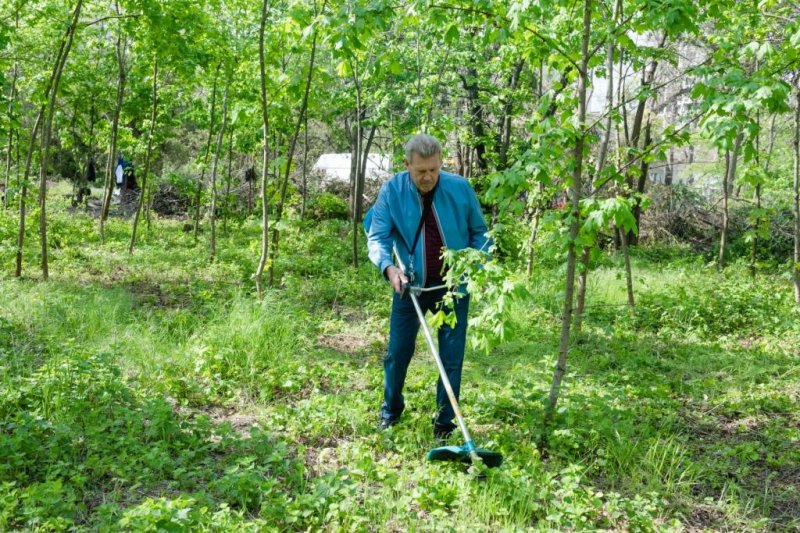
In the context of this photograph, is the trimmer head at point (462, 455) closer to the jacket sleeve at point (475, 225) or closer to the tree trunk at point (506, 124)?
the jacket sleeve at point (475, 225)

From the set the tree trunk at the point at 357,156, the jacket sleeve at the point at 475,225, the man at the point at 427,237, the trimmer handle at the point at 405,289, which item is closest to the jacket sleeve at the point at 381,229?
the man at the point at 427,237

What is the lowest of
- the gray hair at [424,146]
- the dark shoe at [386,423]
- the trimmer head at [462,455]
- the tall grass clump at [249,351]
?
the dark shoe at [386,423]

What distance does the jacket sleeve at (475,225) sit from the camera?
3.84 meters

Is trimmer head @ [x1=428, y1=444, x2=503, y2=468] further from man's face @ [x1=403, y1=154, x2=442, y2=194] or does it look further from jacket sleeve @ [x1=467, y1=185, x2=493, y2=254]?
man's face @ [x1=403, y1=154, x2=442, y2=194]

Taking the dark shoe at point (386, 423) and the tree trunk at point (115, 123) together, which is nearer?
Answer: the dark shoe at point (386, 423)

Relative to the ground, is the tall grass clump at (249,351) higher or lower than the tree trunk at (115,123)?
lower

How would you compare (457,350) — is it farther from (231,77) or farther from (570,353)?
(231,77)

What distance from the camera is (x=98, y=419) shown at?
12.5ft

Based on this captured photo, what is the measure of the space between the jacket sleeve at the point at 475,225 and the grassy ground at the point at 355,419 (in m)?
0.62

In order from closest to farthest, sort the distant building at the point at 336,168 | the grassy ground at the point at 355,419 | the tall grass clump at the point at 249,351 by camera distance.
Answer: the grassy ground at the point at 355,419 → the tall grass clump at the point at 249,351 → the distant building at the point at 336,168

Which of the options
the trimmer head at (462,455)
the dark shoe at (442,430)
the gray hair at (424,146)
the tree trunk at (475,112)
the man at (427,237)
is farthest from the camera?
the tree trunk at (475,112)

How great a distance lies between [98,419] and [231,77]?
623cm

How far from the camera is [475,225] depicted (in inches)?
153

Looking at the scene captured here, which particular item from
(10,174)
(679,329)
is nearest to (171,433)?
(679,329)
